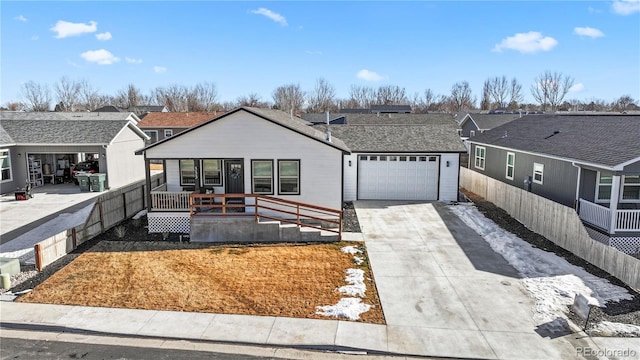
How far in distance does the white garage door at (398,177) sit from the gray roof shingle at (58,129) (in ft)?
50.7

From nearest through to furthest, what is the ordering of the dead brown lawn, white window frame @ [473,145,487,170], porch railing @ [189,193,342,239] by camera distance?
the dead brown lawn < porch railing @ [189,193,342,239] < white window frame @ [473,145,487,170]

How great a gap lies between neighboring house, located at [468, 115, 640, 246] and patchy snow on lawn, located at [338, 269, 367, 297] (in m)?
8.80

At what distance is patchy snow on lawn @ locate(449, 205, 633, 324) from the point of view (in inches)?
388

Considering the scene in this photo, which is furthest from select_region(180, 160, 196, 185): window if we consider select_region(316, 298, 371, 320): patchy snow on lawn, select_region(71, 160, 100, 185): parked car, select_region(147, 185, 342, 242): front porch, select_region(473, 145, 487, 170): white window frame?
select_region(473, 145, 487, 170): white window frame

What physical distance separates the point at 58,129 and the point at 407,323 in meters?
25.1

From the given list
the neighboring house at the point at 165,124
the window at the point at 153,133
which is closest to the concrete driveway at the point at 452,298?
the neighboring house at the point at 165,124

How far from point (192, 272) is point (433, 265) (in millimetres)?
7052

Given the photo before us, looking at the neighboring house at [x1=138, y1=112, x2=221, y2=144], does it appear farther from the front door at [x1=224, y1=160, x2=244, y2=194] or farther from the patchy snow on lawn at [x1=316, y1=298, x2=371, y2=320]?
the patchy snow on lawn at [x1=316, y1=298, x2=371, y2=320]

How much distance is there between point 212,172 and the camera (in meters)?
16.7

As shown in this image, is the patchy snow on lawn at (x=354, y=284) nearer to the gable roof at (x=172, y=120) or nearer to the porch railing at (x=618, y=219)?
the porch railing at (x=618, y=219)

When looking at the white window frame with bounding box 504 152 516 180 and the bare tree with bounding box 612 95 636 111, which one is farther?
the bare tree with bounding box 612 95 636 111

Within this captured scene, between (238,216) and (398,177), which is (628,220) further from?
(238,216)

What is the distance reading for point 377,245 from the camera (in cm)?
1412

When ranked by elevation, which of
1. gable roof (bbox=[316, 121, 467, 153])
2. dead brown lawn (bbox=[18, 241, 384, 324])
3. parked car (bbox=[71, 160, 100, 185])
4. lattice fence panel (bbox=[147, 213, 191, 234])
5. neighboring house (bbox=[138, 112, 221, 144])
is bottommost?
dead brown lawn (bbox=[18, 241, 384, 324])
